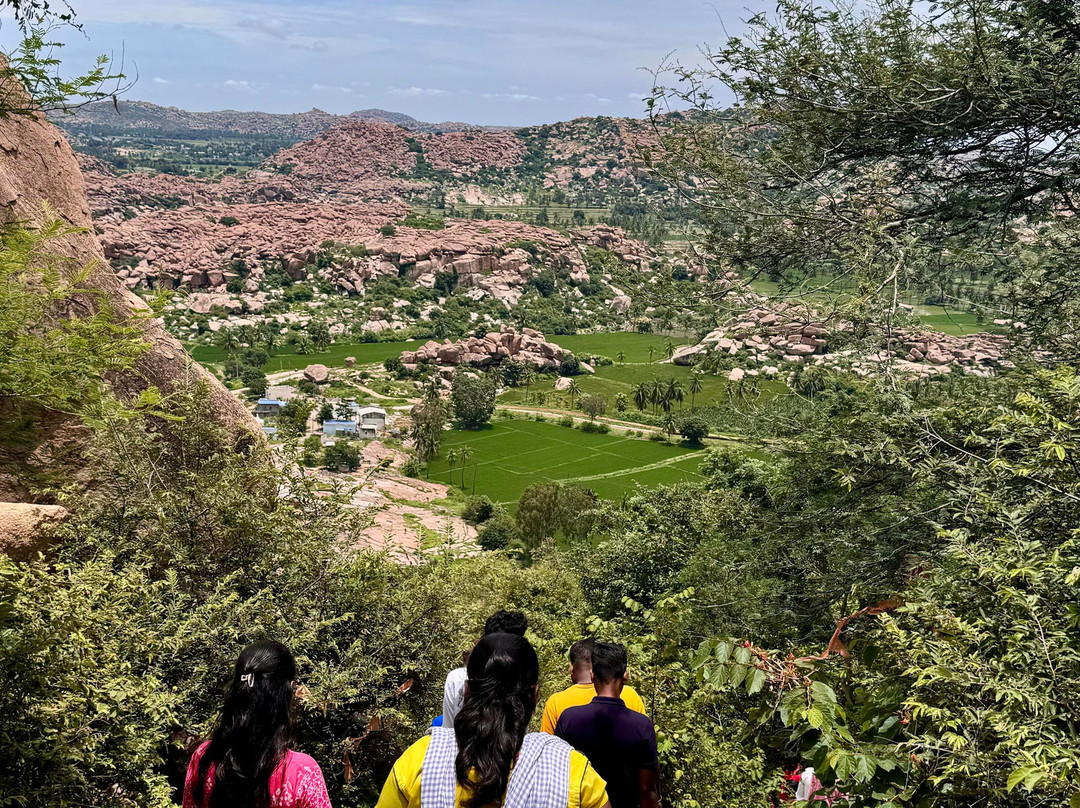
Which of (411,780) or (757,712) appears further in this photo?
(757,712)

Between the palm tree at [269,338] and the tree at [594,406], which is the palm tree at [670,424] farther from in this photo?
the palm tree at [269,338]

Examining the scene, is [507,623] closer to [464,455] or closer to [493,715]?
[493,715]

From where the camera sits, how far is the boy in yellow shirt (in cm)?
345

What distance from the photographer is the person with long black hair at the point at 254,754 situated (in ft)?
7.72

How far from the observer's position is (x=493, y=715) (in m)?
2.23

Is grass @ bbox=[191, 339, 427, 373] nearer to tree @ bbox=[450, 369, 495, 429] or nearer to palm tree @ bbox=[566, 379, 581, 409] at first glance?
tree @ bbox=[450, 369, 495, 429]

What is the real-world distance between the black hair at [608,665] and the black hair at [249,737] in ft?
4.55

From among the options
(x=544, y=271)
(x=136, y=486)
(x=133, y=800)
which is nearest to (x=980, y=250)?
(x=133, y=800)

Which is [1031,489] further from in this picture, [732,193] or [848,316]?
[732,193]

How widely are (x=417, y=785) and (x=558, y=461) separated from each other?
59935 mm

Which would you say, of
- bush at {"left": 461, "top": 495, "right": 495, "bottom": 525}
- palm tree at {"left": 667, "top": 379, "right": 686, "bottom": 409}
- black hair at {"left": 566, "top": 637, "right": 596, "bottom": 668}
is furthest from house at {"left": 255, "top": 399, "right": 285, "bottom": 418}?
black hair at {"left": 566, "top": 637, "right": 596, "bottom": 668}

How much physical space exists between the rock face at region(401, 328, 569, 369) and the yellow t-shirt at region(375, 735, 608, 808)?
8730 cm

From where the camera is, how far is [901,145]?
21.5ft

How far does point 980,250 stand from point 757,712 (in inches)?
208
